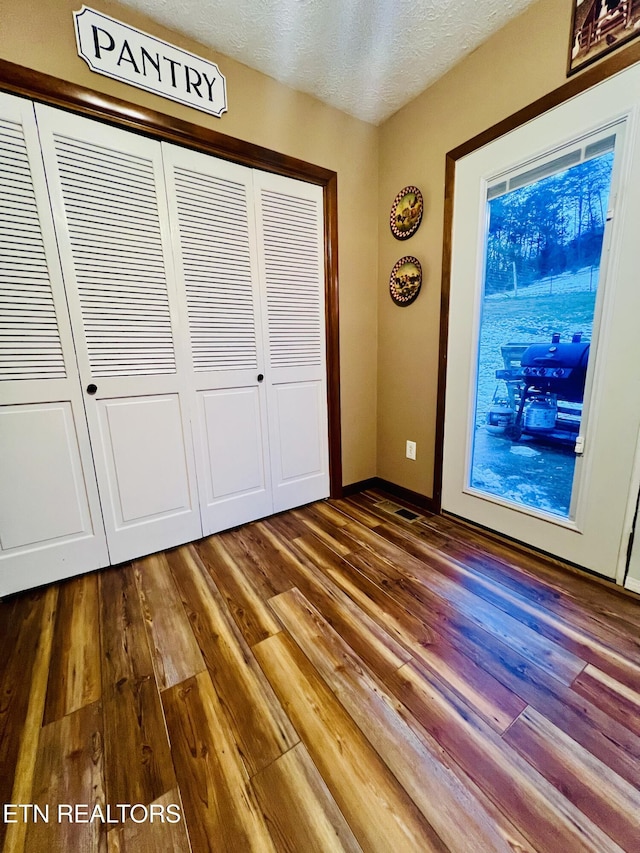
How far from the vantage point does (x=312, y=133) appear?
1959mm

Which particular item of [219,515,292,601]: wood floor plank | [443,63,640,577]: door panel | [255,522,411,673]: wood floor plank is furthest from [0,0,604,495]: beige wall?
[255,522,411,673]: wood floor plank

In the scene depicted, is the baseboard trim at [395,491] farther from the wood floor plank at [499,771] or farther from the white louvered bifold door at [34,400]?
the white louvered bifold door at [34,400]

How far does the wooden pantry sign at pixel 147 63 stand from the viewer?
4.49ft

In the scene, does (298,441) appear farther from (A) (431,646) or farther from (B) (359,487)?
(A) (431,646)

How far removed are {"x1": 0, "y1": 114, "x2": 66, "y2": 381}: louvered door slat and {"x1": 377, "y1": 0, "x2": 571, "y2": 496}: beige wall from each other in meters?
1.90

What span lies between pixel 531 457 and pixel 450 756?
135 centimetres

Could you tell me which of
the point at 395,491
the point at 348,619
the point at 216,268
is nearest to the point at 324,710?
the point at 348,619

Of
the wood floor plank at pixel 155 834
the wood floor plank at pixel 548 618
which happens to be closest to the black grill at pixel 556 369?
the wood floor plank at pixel 548 618

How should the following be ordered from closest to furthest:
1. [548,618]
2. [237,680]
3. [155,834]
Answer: [155,834] → [237,680] → [548,618]

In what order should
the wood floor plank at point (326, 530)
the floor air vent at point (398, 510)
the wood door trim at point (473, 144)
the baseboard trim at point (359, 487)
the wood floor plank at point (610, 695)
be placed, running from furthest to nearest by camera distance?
the baseboard trim at point (359, 487), the floor air vent at point (398, 510), the wood floor plank at point (326, 530), the wood door trim at point (473, 144), the wood floor plank at point (610, 695)

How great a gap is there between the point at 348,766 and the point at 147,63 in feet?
8.96

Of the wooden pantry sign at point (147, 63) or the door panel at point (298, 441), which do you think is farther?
the door panel at point (298, 441)

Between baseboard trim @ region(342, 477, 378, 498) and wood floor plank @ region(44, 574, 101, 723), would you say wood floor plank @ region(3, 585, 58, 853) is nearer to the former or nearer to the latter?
wood floor plank @ region(44, 574, 101, 723)

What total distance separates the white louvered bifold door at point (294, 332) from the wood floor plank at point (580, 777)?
160cm
